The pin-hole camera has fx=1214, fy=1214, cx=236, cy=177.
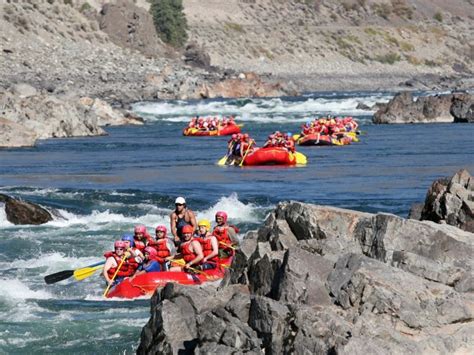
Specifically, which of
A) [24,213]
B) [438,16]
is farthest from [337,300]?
[438,16]

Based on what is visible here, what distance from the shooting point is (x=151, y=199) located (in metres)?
33.8

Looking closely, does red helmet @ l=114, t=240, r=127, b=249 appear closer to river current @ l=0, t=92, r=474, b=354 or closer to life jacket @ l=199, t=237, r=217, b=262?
river current @ l=0, t=92, r=474, b=354

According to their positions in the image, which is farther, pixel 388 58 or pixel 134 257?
pixel 388 58

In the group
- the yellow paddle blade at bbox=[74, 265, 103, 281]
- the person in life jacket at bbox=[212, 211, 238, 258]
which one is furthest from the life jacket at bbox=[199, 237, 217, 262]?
the yellow paddle blade at bbox=[74, 265, 103, 281]

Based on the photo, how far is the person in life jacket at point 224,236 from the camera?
22.0 metres

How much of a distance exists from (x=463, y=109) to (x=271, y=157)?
2585cm

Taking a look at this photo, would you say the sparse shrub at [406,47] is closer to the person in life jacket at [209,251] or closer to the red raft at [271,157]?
the red raft at [271,157]

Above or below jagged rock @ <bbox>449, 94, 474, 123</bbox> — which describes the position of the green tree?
above

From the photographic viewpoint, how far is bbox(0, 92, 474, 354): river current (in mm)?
18219

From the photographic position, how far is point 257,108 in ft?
275

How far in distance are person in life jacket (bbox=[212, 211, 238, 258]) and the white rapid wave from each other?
50.9 m

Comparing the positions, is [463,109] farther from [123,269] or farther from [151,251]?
[123,269]

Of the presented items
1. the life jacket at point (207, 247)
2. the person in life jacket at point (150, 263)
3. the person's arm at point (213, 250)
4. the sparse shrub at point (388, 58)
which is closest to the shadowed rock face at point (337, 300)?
the person in life jacket at point (150, 263)

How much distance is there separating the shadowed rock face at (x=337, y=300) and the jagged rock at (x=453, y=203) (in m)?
5.72
